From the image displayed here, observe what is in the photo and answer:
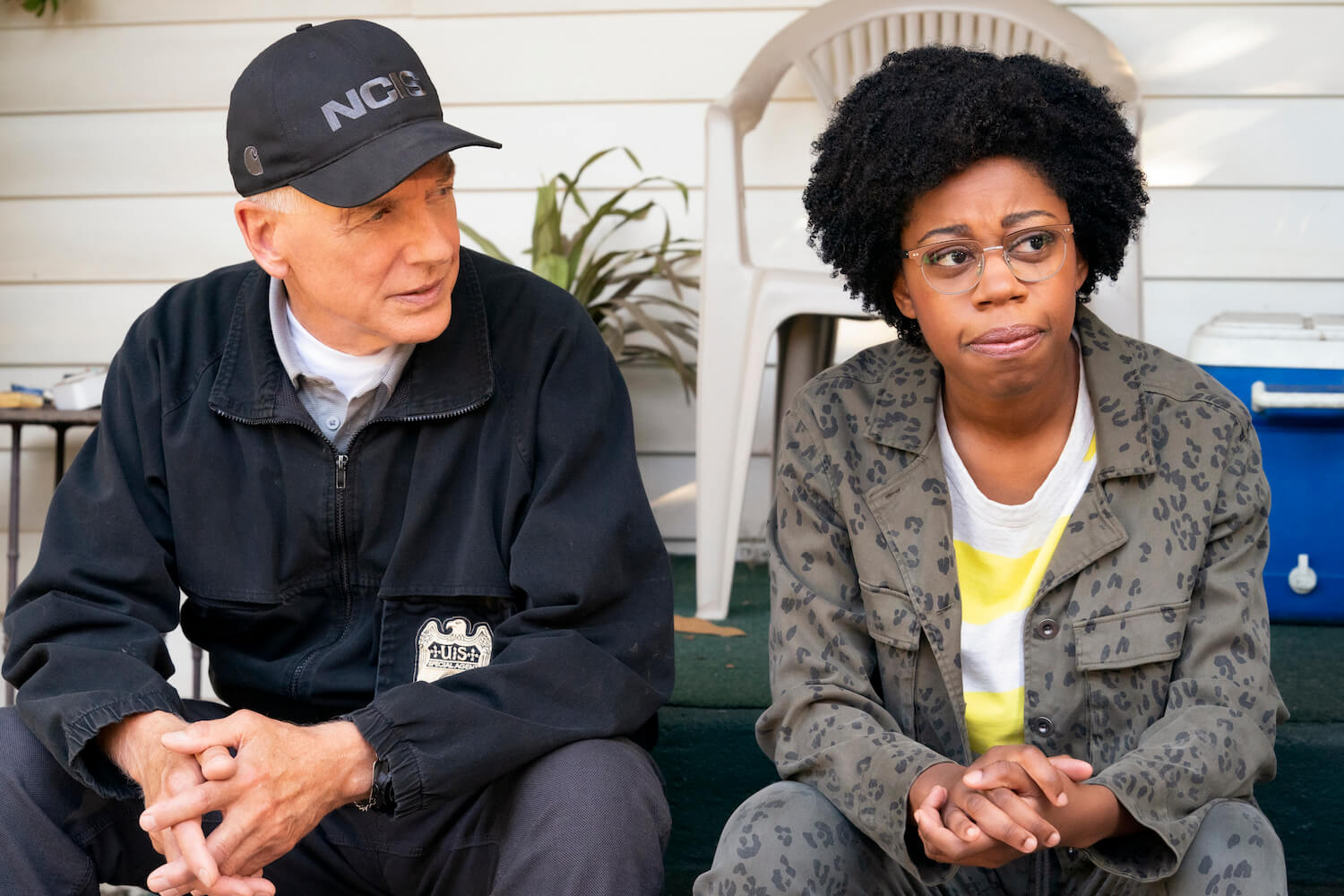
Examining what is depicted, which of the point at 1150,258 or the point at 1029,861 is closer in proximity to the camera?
the point at 1029,861

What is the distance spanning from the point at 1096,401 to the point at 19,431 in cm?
254

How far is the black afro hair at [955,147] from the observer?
163cm

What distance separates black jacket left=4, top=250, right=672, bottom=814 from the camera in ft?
5.56

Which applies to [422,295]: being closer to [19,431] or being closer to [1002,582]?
[1002,582]

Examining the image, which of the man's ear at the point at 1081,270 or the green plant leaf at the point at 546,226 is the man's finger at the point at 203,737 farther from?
the green plant leaf at the point at 546,226

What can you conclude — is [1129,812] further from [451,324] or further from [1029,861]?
[451,324]

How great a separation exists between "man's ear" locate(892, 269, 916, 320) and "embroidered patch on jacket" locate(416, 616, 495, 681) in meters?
0.69

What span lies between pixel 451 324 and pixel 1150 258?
207 cm

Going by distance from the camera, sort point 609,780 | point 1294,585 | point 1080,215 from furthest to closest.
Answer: point 1294,585 < point 1080,215 < point 609,780

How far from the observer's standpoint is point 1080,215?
67.6 inches

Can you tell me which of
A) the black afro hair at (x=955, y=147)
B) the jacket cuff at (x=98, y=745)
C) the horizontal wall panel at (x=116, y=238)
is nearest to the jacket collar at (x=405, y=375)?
the jacket cuff at (x=98, y=745)

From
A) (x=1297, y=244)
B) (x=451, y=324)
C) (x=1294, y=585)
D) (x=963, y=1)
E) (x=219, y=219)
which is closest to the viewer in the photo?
(x=451, y=324)

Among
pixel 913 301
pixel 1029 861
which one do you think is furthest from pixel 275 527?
pixel 1029 861

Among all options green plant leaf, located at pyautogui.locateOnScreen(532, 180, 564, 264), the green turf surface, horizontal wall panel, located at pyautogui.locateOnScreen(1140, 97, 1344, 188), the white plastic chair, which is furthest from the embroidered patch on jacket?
horizontal wall panel, located at pyautogui.locateOnScreen(1140, 97, 1344, 188)
